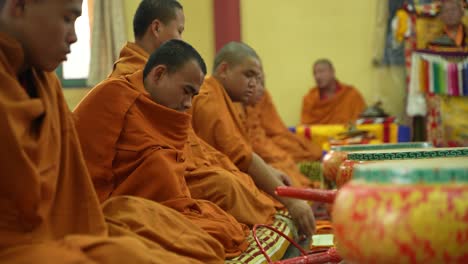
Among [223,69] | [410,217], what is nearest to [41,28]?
[410,217]

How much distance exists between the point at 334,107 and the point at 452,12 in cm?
169

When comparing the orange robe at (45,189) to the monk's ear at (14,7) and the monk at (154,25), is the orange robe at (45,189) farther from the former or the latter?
the monk at (154,25)

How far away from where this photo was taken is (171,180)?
2.46 m

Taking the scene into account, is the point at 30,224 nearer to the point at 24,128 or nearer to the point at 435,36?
the point at 24,128

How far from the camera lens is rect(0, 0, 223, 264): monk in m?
1.55

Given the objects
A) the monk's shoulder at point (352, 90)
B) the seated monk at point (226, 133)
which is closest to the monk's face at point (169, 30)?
the seated monk at point (226, 133)

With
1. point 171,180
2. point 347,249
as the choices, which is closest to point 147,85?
point 171,180

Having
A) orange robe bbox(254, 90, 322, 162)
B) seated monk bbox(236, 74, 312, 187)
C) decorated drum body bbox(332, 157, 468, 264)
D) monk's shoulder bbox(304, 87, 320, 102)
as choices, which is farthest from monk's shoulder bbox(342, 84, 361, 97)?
decorated drum body bbox(332, 157, 468, 264)

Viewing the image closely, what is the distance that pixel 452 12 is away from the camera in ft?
23.6

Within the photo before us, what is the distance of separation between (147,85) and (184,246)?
84 centimetres

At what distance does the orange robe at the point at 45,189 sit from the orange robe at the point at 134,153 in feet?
1.77

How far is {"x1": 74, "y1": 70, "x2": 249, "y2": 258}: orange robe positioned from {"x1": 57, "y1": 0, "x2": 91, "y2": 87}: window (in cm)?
587

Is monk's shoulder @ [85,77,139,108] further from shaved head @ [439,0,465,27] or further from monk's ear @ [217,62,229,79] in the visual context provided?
shaved head @ [439,0,465,27]

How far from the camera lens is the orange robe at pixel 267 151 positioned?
16.0ft
